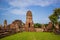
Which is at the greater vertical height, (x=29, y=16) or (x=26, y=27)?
(x=29, y=16)

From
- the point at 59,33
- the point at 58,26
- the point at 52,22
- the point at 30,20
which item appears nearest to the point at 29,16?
the point at 30,20

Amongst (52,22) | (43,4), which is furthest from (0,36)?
(52,22)

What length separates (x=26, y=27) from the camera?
1159 cm

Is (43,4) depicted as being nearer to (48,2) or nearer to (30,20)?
(48,2)

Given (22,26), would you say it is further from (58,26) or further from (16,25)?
(58,26)

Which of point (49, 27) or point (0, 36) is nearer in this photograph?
point (0, 36)

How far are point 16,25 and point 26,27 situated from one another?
0.78m

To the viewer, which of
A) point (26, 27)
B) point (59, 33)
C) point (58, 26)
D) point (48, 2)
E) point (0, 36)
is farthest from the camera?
point (26, 27)

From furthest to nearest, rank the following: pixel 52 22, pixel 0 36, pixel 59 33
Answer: pixel 52 22 < pixel 59 33 < pixel 0 36

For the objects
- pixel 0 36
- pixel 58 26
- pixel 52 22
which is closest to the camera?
pixel 0 36

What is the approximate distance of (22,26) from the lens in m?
12.1

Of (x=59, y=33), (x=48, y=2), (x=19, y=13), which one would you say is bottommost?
(x=59, y=33)

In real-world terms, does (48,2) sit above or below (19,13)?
above

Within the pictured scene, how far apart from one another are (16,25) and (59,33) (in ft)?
18.1
